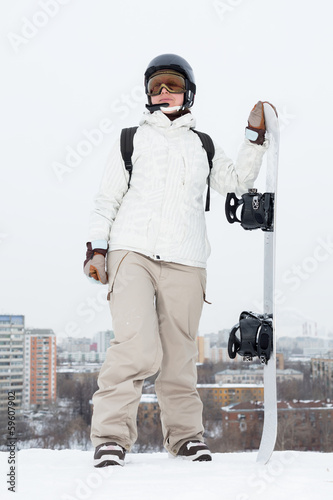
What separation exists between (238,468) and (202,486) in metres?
0.42

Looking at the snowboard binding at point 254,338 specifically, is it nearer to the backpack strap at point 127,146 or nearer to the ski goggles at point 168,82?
the backpack strap at point 127,146

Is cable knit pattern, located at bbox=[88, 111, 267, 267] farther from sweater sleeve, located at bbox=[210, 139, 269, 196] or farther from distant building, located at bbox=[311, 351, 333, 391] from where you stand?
distant building, located at bbox=[311, 351, 333, 391]

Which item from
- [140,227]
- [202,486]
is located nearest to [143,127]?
[140,227]

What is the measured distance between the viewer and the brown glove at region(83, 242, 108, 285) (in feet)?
7.71

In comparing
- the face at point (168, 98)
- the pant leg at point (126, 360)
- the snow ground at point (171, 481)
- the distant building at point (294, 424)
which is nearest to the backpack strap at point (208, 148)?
the face at point (168, 98)

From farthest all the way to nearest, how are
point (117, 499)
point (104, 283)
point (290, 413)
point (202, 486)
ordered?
point (290, 413) < point (104, 283) < point (202, 486) < point (117, 499)

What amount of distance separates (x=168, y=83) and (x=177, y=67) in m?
0.10

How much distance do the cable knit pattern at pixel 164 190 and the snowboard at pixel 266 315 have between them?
134 millimetres

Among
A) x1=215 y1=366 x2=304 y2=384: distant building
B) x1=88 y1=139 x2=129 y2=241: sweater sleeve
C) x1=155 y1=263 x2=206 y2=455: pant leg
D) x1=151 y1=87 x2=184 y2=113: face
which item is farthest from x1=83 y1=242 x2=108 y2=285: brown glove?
x1=215 y1=366 x2=304 y2=384: distant building

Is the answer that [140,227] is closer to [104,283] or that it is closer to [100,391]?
[104,283]

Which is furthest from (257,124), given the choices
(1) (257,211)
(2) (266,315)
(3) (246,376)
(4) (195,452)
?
(3) (246,376)

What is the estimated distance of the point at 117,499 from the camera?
1382mm

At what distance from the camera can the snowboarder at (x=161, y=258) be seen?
2.20 metres

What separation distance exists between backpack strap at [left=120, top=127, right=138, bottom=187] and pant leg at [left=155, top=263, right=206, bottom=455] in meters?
0.53
